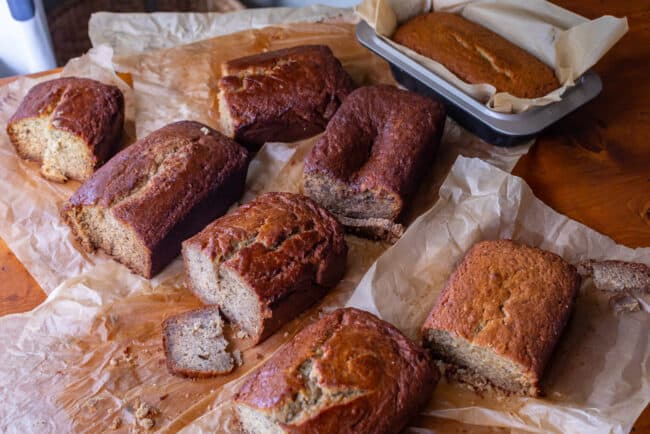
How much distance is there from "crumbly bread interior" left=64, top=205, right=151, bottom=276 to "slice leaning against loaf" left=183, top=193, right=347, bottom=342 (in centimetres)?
22

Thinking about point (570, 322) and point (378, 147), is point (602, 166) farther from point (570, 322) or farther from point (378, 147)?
point (378, 147)

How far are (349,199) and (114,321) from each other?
43.1 inches

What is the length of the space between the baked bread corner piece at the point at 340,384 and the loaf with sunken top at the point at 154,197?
2.46ft

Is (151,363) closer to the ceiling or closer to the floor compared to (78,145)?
closer to the floor

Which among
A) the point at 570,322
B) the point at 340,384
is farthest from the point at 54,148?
the point at 570,322

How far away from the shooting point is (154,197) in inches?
102

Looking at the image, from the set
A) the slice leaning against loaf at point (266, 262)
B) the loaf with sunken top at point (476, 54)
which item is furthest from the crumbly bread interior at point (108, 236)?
the loaf with sunken top at point (476, 54)

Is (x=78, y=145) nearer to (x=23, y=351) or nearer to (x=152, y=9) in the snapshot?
(x=23, y=351)

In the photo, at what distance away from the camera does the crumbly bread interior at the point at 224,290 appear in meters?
2.36

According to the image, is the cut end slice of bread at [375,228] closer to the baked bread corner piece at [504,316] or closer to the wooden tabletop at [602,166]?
the baked bread corner piece at [504,316]

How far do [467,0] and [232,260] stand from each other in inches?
80.7

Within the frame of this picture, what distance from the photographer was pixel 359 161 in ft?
9.15

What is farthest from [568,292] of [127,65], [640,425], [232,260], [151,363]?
[127,65]

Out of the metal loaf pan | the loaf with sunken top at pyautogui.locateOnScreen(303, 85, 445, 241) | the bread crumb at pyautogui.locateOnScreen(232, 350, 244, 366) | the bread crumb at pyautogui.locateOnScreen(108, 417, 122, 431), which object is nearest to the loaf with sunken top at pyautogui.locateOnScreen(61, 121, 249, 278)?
the loaf with sunken top at pyautogui.locateOnScreen(303, 85, 445, 241)
